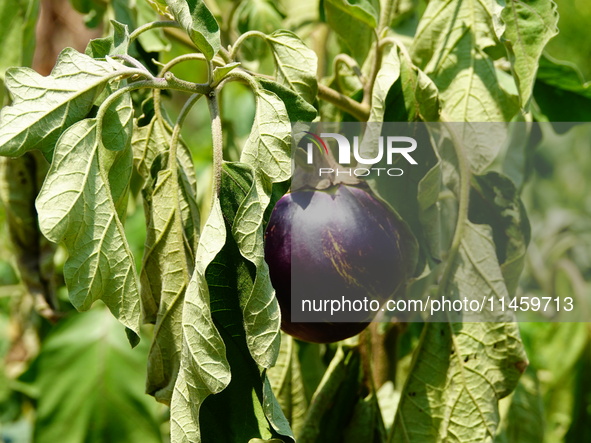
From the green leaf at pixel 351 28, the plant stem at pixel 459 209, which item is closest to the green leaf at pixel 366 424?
the plant stem at pixel 459 209

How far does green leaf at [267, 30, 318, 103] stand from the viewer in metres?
0.72

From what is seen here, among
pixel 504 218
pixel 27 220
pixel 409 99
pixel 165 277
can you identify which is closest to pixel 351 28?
pixel 409 99

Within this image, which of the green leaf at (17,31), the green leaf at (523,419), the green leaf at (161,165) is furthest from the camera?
the green leaf at (523,419)

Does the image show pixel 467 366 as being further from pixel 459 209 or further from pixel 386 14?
pixel 386 14

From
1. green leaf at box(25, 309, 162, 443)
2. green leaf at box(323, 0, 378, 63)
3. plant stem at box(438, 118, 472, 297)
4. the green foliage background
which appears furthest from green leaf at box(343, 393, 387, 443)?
green leaf at box(25, 309, 162, 443)

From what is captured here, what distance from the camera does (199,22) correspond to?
63cm

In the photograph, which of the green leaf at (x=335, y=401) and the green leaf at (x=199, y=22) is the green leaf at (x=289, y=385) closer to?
the green leaf at (x=335, y=401)

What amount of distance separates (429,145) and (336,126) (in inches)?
6.5

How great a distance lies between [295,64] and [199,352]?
27 centimetres

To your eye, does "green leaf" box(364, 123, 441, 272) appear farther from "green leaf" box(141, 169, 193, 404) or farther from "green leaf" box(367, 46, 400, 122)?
"green leaf" box(141, 169, 193, 404)

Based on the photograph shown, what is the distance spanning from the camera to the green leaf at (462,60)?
0.83 meters

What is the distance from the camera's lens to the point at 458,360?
0.78 metres

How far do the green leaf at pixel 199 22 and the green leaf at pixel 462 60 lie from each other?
0.29m

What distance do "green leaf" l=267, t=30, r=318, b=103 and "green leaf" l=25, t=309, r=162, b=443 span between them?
2.38ft
